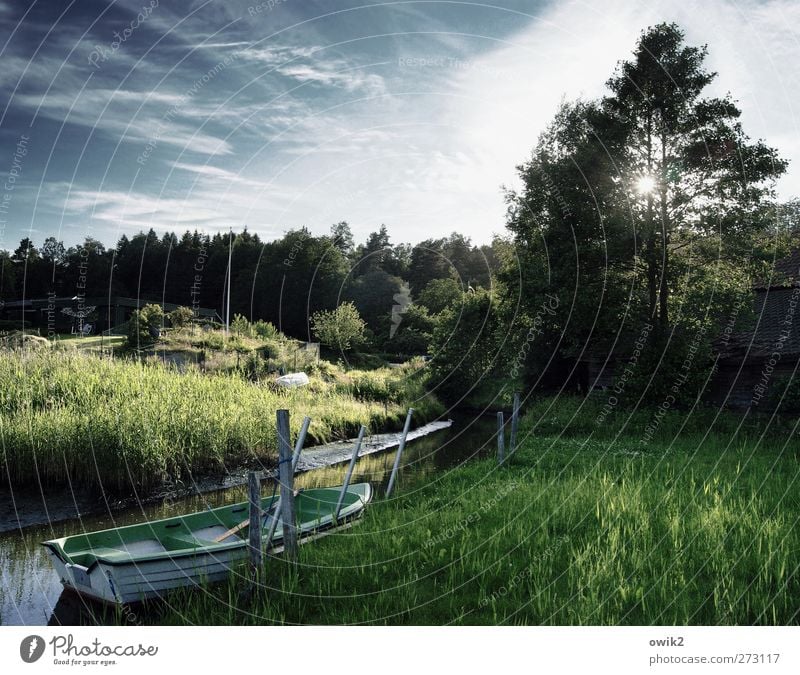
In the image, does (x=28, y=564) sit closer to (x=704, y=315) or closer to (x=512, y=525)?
(x=512, y=525)

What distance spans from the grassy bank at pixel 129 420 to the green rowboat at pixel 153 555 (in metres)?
3.56

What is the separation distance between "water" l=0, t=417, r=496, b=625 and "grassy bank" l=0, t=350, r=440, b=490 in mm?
819

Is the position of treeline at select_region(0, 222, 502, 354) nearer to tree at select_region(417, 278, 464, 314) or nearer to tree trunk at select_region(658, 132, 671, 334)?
tree at select_region(417, 278, 464, 314)

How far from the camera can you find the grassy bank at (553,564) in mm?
5027

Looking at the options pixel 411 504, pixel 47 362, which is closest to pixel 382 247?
pixel 411 504

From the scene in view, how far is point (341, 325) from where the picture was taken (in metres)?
12.3

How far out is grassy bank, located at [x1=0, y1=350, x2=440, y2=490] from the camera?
12.1m

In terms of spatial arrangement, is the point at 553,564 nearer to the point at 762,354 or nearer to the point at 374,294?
the point at 374,294

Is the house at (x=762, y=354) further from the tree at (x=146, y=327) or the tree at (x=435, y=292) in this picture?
the tree at (x=146, y=327)

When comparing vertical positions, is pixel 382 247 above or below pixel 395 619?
above

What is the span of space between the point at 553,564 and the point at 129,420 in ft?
33.2

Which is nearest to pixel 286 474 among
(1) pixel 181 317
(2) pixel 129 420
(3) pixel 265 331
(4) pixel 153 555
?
(4) pixel 153 555

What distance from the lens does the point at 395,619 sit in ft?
16.8

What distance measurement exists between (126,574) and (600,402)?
1732 cm
